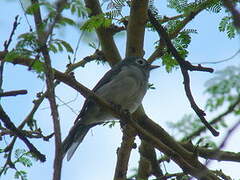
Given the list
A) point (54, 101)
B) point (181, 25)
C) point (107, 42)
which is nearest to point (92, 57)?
point (107, 42)

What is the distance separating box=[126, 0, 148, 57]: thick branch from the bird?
27 centimetres

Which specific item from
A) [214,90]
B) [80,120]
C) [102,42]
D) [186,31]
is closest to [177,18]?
[186,31]

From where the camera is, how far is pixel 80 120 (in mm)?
7918

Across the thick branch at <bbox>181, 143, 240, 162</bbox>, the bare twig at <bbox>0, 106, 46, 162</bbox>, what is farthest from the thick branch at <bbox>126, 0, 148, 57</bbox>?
the bare twig at <bbox>0, 106, 46, 162</bbox>

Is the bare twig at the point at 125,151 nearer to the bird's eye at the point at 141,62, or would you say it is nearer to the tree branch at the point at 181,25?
the tree branch at the point at 181,25

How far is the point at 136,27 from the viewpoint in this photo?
684 cm

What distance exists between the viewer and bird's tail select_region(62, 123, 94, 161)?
748cm

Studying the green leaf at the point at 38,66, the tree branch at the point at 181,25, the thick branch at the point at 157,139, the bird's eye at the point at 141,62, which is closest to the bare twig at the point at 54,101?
the green leaf at the point at 38,66

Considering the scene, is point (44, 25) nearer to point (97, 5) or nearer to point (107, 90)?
point (97, 5)

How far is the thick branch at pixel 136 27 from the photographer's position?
21.8 feet

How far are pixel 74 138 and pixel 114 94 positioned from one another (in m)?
0.98

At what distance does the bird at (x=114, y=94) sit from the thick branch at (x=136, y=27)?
0.27m

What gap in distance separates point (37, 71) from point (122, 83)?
3.74m

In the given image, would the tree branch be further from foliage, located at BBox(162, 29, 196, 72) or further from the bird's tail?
the bird's tail
